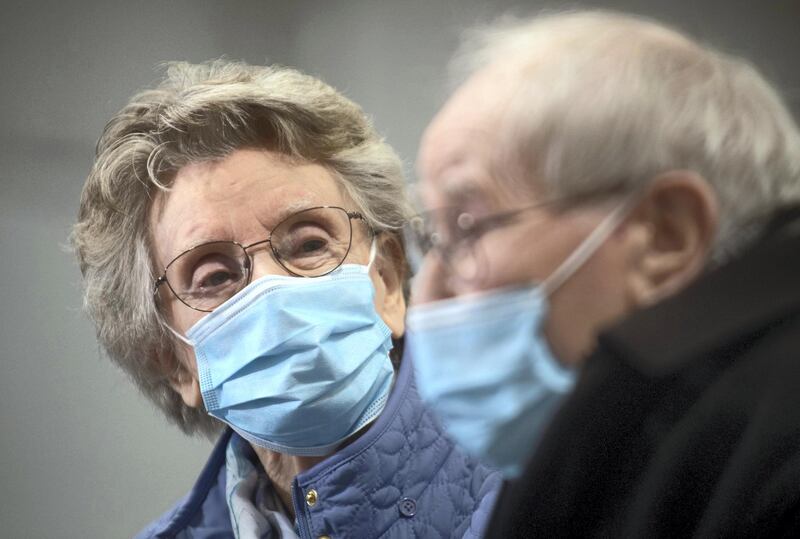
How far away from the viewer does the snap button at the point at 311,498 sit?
1312mm

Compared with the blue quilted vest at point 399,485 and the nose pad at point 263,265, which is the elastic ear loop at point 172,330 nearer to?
the nose pad at point 263,265

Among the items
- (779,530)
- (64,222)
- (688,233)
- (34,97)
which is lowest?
(779,530)

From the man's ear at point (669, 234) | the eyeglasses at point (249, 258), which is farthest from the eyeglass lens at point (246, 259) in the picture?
the man's ear at point (669, 234)

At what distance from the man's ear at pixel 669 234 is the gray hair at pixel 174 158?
32.2 inches

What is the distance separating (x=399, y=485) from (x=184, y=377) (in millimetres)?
430

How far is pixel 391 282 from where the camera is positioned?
1478mm

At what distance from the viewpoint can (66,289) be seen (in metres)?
1.92

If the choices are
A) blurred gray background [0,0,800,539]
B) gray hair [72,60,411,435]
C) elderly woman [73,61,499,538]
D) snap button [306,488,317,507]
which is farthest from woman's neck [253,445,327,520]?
blurred gray background [0,0,800,539]

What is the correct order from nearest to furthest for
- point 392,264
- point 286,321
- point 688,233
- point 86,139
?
point 688,233, point 286,321, point 392,264, point 86,139

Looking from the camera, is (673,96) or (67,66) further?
(67,66)

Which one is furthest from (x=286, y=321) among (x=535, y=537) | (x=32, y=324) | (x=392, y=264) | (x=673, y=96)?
(x=32, y=324)

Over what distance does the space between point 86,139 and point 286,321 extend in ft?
2.82

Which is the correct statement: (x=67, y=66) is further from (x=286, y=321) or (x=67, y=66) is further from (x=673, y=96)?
(x=673, y=96)

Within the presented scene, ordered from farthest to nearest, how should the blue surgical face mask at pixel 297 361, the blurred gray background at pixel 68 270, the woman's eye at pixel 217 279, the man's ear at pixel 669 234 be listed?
1. the blurred gray background at pixel 68 270
2. the woman's eye at pixel 217 279
3. the blue surgical face mask at pixel 297 361
4. the man's ear at pixel 669 234
